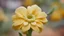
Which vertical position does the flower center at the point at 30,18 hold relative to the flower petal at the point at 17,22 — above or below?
above

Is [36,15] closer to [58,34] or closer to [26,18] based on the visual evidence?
[26,18]

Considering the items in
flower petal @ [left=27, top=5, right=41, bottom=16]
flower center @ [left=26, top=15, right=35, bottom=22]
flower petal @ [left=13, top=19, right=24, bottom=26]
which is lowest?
flower petal @ [left=13, top=19, right=24, bottom=26]

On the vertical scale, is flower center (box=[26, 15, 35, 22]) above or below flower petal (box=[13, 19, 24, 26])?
above

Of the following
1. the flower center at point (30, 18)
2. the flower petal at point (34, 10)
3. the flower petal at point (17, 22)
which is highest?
the flower petal at point (34, 10)

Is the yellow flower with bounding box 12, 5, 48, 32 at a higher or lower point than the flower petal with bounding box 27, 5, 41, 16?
lower

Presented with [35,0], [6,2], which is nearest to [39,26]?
[35,0]

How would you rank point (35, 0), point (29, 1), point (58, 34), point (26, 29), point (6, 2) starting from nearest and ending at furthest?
1. point (26, 29)
2. point (58, 34)
3. point (35, 0)
4. point (29, 1)
5. point (6, 2)

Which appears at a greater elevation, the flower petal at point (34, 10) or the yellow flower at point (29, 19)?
the flower petal at point (34, 10)

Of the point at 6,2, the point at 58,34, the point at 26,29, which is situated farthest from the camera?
the point at 6,2
